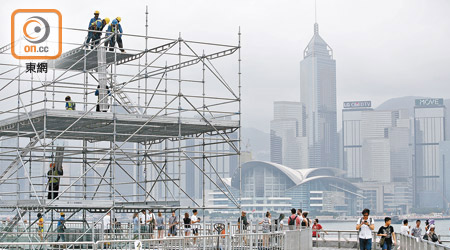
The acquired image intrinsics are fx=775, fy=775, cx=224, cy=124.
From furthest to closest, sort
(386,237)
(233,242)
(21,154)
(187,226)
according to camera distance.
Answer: (21,154) < (187,226) < (386,237) < (233,242)

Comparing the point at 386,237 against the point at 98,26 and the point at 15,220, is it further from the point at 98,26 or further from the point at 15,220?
the point at 98,26

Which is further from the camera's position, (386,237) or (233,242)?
(386,237)

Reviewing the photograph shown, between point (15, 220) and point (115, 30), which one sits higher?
point (115, 30)

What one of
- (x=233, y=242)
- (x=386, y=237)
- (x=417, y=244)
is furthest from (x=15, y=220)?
(x=417, y=244)

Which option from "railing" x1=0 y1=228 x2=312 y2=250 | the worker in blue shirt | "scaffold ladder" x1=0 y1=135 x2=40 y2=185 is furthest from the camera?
the worker in blue shirt

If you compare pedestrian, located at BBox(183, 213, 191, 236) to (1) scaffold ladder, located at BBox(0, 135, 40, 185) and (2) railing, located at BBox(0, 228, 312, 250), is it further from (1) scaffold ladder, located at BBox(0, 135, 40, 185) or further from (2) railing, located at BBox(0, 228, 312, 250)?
(1) scaffold ladder, located at BBox(0, 135, 40, 185)

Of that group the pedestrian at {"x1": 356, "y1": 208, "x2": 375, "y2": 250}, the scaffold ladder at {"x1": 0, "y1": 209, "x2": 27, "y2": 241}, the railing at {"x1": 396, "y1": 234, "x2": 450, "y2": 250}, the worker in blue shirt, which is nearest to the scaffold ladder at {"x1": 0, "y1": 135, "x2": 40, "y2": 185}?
the scaffold ladder at {"x1": 0, "y1": 209, "x2": 27, "y2": 241}

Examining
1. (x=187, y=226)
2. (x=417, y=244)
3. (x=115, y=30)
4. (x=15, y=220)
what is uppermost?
(x=115, y=30)

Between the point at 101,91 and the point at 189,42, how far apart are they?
14.7 ft

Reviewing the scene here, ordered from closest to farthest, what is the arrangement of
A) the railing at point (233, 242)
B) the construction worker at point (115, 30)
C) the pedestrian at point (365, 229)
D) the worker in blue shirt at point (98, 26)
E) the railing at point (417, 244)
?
the railing at point (417, 244) < the railing at point (233, 242) < the pedestrian at point (365, 229) < the construction worker at point (115, 30) < the worker in blue shirt at point (98, 26)

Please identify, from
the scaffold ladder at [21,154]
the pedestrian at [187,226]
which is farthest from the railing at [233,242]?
the scaffold ladder at [21,154]

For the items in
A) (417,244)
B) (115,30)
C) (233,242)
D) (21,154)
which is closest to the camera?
(417,244)

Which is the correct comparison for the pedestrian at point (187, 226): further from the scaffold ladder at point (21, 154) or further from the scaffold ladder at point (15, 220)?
the scaffold ladder at point (21, 154)

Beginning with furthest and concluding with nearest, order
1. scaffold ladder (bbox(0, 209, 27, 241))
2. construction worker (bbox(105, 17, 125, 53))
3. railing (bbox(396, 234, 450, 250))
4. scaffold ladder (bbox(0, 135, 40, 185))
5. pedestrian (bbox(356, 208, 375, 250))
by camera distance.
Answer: construction worker (bbox(105, 17, 125, 53))
scaffold ladder (bbox(0, 135, 40, 185))
scaffold ladder (bbox(0, 209, 27, 241))
pedestrian (bbox(356, 208, 375, 250))
railing (bbox(396, 234, 450, 250))
